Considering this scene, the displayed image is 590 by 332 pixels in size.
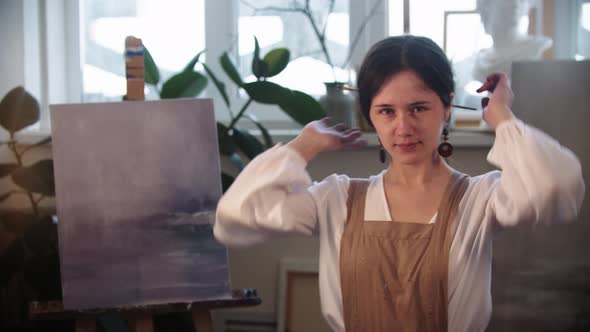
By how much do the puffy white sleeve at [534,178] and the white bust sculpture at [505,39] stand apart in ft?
3.91

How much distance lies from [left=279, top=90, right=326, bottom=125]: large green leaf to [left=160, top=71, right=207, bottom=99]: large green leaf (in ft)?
0.99

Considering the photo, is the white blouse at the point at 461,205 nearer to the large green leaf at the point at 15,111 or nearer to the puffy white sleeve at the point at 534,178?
the puffy white sleeve at the point at 534,178

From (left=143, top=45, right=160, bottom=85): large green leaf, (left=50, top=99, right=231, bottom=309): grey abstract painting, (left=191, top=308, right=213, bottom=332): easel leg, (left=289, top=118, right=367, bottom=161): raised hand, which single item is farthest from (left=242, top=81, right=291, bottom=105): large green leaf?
(left=289, top=118, right=367, bottom=161): raised hand

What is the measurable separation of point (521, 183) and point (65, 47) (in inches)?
83.6

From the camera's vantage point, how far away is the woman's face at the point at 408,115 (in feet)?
4.00

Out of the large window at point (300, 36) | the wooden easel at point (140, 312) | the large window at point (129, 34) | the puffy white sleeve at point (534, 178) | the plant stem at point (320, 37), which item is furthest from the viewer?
the large window at point (129, 34)

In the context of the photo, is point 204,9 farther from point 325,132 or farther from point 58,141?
point 325,132

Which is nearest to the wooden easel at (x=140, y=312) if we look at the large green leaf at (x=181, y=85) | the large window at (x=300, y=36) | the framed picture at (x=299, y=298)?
the framed picture at (x=299, y=298)

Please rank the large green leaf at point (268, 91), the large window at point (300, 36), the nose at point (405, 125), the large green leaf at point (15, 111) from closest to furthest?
the nose at point (405, 125) < the large green leaf at point (268, 91) < the large green leaf at point (15, 111) < the large window at point (300, 36)

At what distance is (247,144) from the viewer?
2.18m

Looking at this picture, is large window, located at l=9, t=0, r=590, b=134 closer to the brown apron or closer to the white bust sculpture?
the white bust sculpture

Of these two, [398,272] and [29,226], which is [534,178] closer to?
[398,272]

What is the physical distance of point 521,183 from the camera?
1.14 meters

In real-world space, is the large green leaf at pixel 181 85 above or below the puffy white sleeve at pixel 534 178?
above
